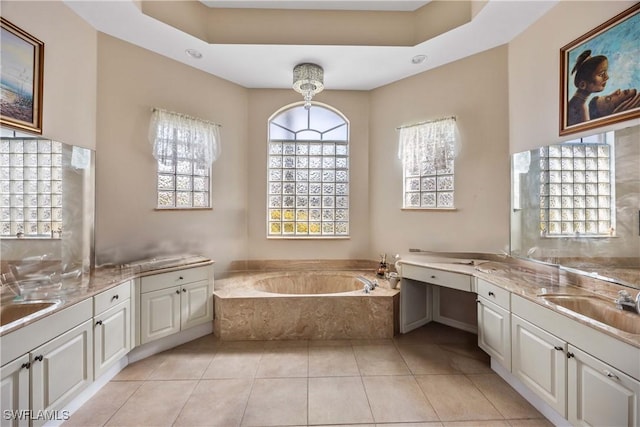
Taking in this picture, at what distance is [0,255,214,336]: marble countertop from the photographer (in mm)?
1612

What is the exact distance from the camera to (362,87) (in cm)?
347

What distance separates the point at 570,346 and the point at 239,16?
11.6ft

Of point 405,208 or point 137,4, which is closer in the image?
point 137,4

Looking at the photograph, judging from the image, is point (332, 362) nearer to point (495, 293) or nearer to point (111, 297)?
point (495, 293)

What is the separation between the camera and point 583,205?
1.92 meters

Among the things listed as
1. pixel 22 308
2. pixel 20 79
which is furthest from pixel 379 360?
pixel 20 79

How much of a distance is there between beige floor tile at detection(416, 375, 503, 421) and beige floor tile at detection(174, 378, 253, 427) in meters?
1.31

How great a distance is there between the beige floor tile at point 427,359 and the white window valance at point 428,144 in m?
1.88

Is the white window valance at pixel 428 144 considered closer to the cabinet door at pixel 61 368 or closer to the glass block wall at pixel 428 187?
the glass block wall at pixel 428 187

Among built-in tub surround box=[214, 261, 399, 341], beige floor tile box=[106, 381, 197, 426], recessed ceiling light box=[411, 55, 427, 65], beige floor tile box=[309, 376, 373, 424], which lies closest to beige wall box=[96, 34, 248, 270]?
built-in tub surround box=[214, 261, 399, 341]

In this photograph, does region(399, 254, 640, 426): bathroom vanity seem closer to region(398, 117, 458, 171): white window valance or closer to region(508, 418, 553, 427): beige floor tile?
region(508, 418, 553, 427): beige floor tile

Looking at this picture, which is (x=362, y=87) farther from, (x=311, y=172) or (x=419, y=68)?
(x=311, y=172)

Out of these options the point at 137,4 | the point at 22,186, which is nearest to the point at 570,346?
the point at 22,186

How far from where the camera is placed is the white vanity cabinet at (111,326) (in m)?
1.85
